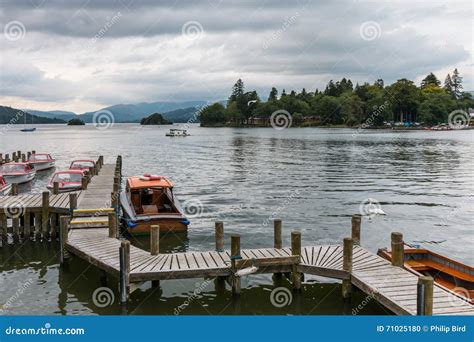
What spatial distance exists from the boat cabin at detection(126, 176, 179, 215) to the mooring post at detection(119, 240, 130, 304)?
10244 millimetres

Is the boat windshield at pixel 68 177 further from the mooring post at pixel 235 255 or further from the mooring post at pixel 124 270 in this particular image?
the mooring post at pixel 235 255

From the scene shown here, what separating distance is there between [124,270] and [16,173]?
3378cm

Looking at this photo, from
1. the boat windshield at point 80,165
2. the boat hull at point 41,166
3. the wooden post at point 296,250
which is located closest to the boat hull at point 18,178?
the boat windshield at point 80,165

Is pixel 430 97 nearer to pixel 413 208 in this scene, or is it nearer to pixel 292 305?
pixel 413 208

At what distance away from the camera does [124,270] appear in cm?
1549

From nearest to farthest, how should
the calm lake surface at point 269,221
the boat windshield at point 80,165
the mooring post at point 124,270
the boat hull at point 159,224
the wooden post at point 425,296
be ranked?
the wooden post at point 425,296, the mooring post at point 124,270, the calm lake surface at point 269,221, the boat hull at point 159,224, the boat windshield at point 80,165

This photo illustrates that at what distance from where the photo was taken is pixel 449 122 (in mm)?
198750

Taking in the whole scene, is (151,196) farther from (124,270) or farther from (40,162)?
(40,162)

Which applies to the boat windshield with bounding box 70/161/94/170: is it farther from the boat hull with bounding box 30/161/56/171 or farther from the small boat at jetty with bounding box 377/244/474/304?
the small boat at jetty with bounding box 377/244/474/304

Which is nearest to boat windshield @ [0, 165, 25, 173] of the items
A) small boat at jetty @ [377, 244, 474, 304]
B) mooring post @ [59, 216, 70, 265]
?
mooring post @ [59, 216, 70, 265]

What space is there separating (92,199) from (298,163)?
40651 millimetres

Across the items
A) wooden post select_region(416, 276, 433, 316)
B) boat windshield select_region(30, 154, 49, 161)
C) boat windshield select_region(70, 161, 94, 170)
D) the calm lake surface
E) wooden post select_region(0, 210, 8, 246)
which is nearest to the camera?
wooden post select_region(416, 276, 433, 316)

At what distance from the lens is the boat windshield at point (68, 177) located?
1395 inches

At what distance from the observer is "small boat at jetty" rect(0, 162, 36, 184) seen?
146 ft
